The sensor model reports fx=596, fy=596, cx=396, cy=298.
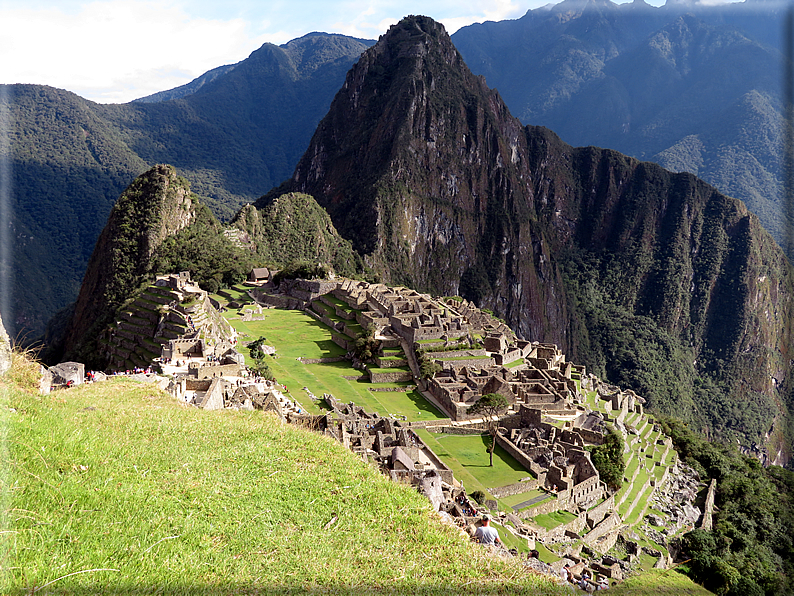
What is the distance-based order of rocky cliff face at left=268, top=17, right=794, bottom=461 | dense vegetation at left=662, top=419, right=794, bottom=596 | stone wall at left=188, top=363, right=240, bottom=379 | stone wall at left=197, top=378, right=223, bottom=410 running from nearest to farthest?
stone wall at left=197, top=378, right=223, bottom=410
stone wall at left=188, top=363, right=240, bottom=379
dense vegetation at left=662, top=419, right=794, bottom=596
rocky cliff face at left=268, top=17, right=794, bottom=461

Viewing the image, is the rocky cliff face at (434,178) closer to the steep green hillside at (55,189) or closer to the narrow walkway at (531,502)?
the steep green hillside at (55,189)

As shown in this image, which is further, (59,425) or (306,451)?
(306,451)

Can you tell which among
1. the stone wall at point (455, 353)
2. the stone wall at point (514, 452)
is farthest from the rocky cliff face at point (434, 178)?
the stone wall at point (514, 452)

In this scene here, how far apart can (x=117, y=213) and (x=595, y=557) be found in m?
77.3

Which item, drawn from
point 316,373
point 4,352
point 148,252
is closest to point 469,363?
point 316,373

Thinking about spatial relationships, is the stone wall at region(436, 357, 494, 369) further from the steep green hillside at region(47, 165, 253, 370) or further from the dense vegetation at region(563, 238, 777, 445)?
the dense vegetation at region(563, 238, 777, 445)

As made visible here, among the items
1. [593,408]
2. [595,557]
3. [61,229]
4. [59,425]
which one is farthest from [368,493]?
[61,229]

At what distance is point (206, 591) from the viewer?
8.24 m

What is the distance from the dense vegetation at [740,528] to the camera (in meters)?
28.5

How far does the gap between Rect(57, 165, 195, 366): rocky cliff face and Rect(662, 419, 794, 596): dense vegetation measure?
5468cm

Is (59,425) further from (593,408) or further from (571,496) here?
(593,408)

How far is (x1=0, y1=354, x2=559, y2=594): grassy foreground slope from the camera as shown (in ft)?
26.8

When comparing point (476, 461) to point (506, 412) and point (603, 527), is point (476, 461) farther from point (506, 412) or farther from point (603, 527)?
point (506, 412)

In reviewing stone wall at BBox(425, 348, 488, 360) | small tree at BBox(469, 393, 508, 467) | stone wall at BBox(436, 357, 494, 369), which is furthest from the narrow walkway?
stone wall at BBox(425, 348, 488, 360)
